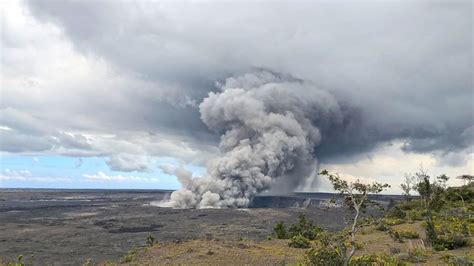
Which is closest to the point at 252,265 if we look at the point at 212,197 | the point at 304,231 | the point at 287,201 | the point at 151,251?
the point at 151,251

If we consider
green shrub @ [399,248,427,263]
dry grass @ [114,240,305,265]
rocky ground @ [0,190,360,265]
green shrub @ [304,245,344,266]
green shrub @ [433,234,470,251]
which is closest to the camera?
green shrub @ [304,245,344,266]

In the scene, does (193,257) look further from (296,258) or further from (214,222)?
(214,222)

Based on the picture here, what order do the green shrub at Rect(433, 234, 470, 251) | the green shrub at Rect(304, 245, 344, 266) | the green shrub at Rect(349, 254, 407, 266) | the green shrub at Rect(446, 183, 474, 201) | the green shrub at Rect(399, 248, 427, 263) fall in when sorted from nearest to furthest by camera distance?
the green shrub at Rect(304, 245, 344, 266) → the green shrub at Rect(349, 254, 407, 266) → the green shrub at Rect(399, 248, 427, 263) → the green shrub at Rect(433, 234, 470, 251) → the green shrub at Rect(446, 183, 474, 201)

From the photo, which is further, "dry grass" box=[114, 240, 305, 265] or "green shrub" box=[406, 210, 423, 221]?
"green shrub" box=[406, 210, 423, 221]

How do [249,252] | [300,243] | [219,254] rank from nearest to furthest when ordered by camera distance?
[219,254]
[249,252]
[300,243]

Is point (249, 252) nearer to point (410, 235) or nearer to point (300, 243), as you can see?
point (300, 243)

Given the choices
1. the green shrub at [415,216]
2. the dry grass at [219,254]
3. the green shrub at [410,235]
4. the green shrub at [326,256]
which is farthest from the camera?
the green shrub at [415,216]

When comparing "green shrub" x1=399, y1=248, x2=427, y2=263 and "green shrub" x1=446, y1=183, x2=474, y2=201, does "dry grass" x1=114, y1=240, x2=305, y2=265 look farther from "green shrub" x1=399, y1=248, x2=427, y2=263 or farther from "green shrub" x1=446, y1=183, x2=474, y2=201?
"green shrub" x1=446, y1=183, x2=474, y2=201

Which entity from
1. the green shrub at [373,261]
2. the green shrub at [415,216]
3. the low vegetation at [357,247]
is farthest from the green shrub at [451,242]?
the green shrub at [415,216]

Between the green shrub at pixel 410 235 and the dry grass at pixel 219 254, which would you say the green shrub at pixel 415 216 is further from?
the dry grass at pixel 219 254

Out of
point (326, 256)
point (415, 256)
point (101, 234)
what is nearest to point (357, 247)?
point (415, 256)

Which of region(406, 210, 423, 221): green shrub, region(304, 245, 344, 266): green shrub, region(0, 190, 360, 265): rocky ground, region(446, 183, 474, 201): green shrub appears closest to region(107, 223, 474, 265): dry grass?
region(0, 190, 360, 265): rocky ground
